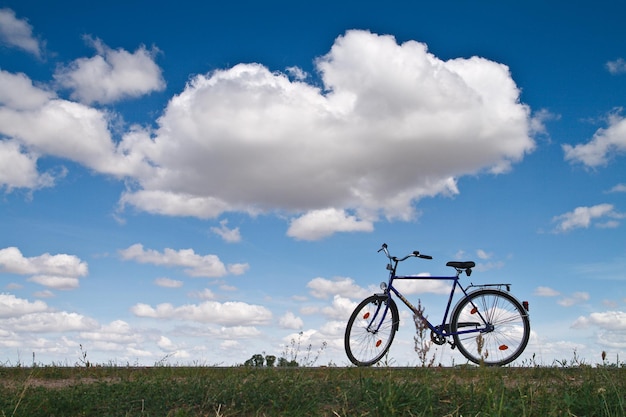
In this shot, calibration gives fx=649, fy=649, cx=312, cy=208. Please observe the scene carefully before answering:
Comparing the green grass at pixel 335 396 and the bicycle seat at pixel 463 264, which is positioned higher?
the bicycle seat at pixel 463 264

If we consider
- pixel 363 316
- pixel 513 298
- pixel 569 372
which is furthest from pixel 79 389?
pixel 513 298

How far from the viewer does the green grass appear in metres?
5.98

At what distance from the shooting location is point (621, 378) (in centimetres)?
741

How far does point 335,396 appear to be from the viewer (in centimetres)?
638

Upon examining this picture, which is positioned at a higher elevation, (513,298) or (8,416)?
(513,298)

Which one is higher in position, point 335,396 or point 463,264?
point 463,264

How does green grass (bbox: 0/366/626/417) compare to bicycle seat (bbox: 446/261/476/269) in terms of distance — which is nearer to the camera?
green grass (bbox: 0/366/626/417)

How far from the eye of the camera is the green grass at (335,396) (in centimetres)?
598

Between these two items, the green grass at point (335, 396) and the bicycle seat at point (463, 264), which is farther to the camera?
the bicycle seat at point (463, 264)

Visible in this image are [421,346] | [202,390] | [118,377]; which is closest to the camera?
[202,390]

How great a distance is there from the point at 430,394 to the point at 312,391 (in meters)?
1.19

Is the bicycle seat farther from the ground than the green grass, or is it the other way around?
the bicycle seat

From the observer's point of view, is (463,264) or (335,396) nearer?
(335,396)

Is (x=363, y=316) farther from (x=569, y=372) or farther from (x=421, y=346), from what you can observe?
(x=569, y=372)
